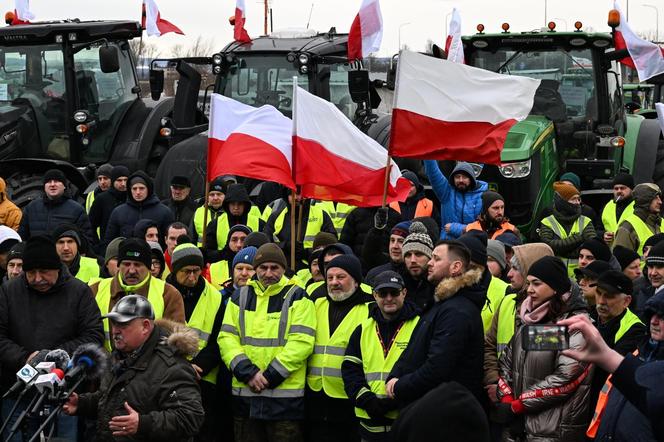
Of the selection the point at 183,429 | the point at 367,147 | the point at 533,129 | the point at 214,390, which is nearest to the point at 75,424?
the point at 214,390

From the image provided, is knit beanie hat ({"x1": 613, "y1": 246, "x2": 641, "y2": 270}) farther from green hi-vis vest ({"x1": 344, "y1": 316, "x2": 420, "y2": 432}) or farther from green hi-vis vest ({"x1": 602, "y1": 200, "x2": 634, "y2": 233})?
green hi-vis vest ({"x1": 344, "y1": 316, "x2": 420, "y2": 432})

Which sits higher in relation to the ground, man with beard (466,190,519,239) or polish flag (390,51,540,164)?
polish flag (390,51,540,164)

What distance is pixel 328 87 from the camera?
15688 millimetres

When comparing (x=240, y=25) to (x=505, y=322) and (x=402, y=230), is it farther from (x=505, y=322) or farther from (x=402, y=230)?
(x=505, y=322)

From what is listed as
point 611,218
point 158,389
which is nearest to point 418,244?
point 158,389

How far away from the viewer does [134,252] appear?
8.57 metres

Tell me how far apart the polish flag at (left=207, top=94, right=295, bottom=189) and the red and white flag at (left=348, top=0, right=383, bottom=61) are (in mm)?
2436

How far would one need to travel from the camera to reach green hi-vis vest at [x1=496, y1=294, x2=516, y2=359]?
7.95 m

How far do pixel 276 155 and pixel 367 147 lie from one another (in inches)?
30.9

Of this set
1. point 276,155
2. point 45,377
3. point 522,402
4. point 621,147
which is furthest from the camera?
point 621,147

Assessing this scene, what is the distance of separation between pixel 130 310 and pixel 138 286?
201 centimetres

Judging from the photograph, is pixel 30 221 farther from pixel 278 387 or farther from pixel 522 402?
pixel 522 402

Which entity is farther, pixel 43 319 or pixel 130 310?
pixel 43 319

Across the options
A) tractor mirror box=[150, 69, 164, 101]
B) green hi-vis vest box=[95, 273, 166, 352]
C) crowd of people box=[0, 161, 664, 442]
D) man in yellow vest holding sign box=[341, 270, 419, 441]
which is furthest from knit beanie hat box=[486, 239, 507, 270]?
tractor mirror box=[150, 69, 164, 101]
